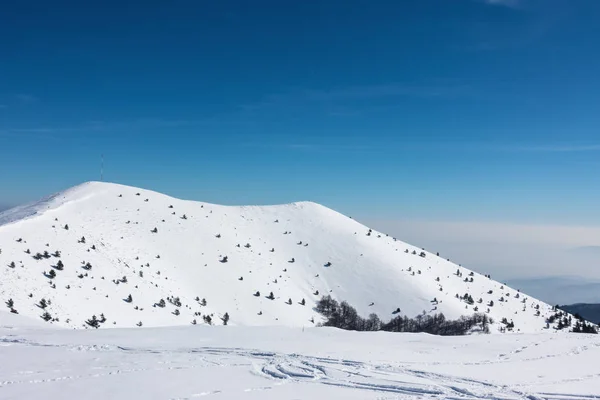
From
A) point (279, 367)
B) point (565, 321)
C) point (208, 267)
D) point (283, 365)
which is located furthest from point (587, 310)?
point (279, 367)

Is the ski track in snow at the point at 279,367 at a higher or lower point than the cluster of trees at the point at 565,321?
lower

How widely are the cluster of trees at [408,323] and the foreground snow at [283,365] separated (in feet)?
40.3

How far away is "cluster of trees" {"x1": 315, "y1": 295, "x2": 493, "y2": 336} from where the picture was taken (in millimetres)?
28489

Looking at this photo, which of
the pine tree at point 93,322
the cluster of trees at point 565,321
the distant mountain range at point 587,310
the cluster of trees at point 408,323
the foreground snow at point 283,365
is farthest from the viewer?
the distant mountain range at point 587,310

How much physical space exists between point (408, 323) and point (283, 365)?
20.1m

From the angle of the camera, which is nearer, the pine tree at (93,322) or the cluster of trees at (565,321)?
the pine tree at (93,322)

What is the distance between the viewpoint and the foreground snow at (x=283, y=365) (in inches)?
361

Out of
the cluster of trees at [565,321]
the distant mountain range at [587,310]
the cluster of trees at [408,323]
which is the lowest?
the cluster of trees at [408,323]

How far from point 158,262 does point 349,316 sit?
14110 millimetres

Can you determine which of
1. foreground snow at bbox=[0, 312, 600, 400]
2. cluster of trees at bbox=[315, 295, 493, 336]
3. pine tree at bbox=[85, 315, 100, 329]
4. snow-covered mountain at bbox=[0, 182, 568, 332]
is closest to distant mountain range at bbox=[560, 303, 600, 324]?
snow-covered mountain at bbox=[0, 182, 568, 332]

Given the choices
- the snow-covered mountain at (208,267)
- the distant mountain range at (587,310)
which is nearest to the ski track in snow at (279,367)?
the snow-covered mountain at (208,267)

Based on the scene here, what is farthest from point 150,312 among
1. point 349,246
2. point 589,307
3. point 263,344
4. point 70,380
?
point 589,307

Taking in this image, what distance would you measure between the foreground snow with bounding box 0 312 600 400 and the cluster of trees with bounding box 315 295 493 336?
12293mm

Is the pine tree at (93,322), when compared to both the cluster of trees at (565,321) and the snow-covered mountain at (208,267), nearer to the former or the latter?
the snow-covered mountain at (208,267)
